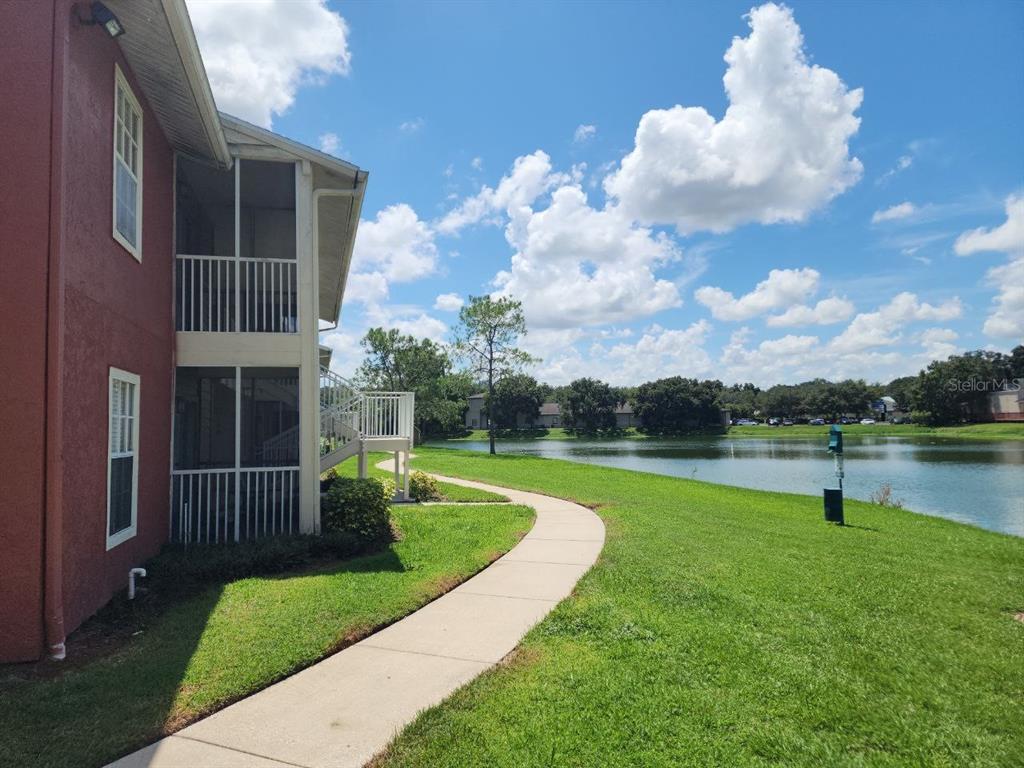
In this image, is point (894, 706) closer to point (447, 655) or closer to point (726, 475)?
point (447, 655)

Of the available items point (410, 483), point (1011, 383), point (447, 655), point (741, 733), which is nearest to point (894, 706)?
point (741, 733)

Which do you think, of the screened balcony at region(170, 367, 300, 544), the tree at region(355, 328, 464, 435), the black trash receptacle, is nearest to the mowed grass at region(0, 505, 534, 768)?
the screened balcony at region(170, 367, 300, 544)

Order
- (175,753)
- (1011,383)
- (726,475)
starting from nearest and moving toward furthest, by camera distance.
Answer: (175,753)
(726,475)
(1011,383)

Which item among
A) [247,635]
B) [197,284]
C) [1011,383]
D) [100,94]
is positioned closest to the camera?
[247,635]

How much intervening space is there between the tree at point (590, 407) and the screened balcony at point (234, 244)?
6764 cm

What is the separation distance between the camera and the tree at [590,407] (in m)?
78.3

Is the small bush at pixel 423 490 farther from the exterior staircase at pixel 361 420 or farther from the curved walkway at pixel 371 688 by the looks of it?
the curved walkway at pixel 371 688

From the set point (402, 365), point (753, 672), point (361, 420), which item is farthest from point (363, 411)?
point (402, 365)

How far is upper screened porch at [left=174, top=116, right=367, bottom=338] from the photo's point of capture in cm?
837

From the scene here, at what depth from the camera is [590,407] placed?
256 ft

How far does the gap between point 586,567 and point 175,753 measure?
4.64m

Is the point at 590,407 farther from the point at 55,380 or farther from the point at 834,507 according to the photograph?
the point at 55,380

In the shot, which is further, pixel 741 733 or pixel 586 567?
pixel 586 567

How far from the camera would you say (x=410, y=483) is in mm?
13648
